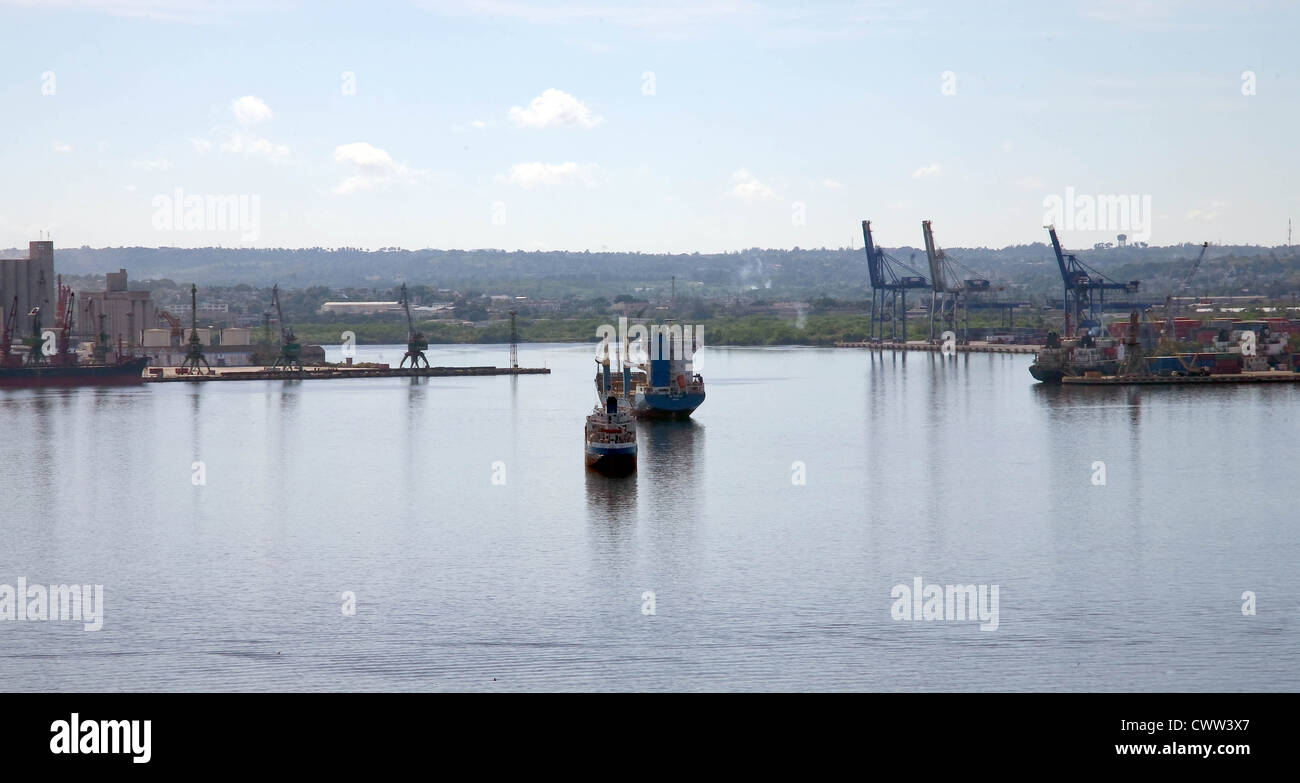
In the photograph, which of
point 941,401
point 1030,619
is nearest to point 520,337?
point 941,401

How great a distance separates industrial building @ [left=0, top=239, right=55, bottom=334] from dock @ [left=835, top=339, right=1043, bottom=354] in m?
58.2

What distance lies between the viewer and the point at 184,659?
14133mm

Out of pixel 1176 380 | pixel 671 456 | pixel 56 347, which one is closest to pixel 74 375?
pixel 56 347

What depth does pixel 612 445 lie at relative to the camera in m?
29.2

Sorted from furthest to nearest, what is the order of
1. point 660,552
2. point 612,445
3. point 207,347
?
point 207,347, point 612,445, point 660,552

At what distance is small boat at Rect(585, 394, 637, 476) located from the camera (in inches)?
1150

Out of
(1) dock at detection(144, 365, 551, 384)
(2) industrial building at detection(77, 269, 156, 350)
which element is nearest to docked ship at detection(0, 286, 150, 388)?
(1) dock at detection(144, 365, 551, 384)

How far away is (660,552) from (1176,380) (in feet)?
151

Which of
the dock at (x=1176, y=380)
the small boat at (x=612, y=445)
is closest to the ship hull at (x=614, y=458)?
the small boat at (x=612, y=445)

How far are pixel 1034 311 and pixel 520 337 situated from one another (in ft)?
157

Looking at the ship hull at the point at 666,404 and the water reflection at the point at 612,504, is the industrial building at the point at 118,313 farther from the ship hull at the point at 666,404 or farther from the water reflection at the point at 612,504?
the water reflection at the point at 612,504

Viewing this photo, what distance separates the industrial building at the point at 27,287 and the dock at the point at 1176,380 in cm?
6450

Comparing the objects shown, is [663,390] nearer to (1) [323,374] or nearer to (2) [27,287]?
(1) [323,374]

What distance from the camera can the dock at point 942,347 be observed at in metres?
93.4
